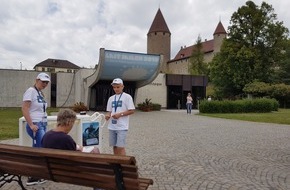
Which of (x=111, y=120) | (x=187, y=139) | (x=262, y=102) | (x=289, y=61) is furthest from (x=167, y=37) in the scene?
(x=111, y=120)

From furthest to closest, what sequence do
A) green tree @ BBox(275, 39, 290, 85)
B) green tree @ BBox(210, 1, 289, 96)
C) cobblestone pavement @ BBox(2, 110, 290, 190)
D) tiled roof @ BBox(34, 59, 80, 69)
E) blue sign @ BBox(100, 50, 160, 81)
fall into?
1. tiled roof @ BBox(34, 59, 80, 69)
2. green tree @ BBox(275, 39, 290, 85)
3. green tree @ BBox(210, 1, 289, 96)
4. blue sign @ BBox(100, 50, 160, 81)
5. cobblestone pavement @ BBox(2, 110, 290, 190)

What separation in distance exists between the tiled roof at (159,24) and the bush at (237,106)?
6028cm

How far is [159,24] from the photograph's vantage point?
295ft

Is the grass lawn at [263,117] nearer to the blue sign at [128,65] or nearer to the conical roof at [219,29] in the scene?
the blue sign at [128,65]

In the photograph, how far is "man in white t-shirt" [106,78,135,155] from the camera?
19.7 feet

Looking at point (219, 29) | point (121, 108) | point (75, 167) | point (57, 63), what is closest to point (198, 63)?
point (219, 29)

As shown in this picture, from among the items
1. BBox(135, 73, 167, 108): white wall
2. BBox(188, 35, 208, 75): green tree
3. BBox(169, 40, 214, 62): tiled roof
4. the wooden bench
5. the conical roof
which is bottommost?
the wooden bench

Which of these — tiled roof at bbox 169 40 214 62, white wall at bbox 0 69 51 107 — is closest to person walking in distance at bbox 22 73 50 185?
white wall at bbox 0 69 51 107

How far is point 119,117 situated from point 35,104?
1.49 m

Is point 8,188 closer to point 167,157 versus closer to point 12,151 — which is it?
point 12,151

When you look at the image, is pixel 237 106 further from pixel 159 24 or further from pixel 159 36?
pixel 159 24

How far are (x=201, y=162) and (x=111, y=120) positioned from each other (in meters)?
2.65

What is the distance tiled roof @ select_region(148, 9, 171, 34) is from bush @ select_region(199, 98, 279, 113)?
198 feet

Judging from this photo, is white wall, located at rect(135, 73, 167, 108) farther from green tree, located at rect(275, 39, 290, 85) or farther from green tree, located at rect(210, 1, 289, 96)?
green tree, located at rect(275, 39, 290, 85)
